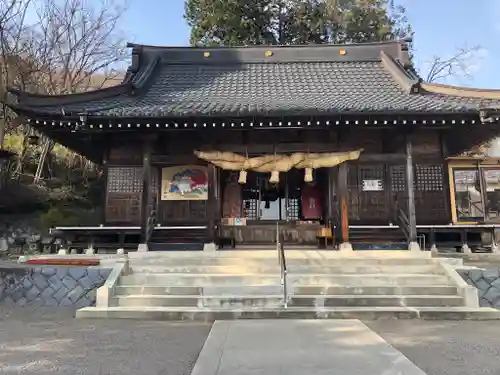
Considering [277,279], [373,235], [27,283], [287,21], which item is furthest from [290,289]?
[287,21]

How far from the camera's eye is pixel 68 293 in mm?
8227

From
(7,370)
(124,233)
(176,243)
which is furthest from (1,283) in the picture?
(7,370)

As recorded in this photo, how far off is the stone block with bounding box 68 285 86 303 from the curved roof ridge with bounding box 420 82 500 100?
10.2 m

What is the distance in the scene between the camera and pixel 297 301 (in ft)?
24.1

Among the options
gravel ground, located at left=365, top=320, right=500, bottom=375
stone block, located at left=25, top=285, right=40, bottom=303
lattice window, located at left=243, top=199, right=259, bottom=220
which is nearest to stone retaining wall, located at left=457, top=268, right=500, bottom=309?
gravel ground, located at left=365, top=320, right=500, bottom=375

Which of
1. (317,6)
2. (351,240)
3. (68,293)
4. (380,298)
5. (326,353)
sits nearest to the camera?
(326,353)

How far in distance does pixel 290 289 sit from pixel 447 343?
305 centimetres

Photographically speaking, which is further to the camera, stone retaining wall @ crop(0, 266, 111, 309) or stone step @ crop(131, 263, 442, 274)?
stone step @ crop(131, 263, 442, 274)

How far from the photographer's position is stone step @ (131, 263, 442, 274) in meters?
8.66

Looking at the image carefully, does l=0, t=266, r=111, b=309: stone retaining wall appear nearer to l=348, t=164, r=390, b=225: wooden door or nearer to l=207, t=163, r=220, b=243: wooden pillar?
l=207, t=163, r=220, b=243: wooden pillar

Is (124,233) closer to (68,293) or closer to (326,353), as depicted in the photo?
(68,293)

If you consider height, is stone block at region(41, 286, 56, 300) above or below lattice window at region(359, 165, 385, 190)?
below

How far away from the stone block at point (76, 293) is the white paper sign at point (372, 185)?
24.2 ft

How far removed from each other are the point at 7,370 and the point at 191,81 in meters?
10.7
